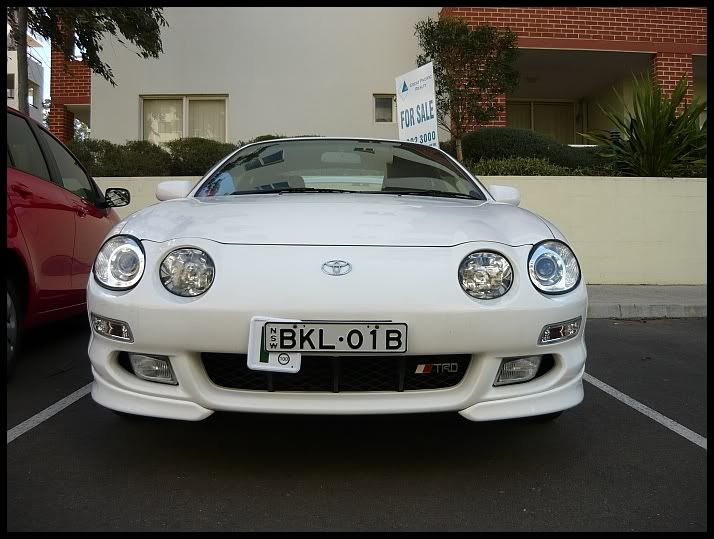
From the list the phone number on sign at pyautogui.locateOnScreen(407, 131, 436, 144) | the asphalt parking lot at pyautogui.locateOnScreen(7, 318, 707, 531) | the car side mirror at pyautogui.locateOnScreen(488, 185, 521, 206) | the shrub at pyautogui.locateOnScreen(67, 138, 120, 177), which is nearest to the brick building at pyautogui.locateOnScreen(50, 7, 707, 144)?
the shrub at pyautogui.locateOnScreen(67, 138, 120, 177)

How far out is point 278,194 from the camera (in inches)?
124

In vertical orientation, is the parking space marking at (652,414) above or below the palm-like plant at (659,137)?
below

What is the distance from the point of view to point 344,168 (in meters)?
3.86

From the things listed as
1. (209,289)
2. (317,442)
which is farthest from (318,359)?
(317,442)

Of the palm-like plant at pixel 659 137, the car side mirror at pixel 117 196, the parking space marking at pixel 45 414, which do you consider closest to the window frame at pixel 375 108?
the palm-like plant at pixel 659 137

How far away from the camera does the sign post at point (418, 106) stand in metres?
7.46

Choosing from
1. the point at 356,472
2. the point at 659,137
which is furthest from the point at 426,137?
the point at 356,472

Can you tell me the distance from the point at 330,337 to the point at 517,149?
8337 mm

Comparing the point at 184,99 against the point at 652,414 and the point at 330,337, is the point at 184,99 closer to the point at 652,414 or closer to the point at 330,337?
the point at 652,414

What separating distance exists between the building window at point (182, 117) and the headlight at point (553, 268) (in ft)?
34.3

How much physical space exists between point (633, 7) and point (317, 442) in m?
11.9

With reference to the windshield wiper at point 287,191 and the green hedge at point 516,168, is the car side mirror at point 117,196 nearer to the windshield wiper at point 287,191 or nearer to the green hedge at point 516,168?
the windshield wiper at point 287,191
